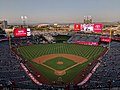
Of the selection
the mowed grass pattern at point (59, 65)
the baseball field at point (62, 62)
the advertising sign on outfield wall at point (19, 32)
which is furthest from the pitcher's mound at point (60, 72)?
the advertising sign on outfield wall at point (19, 32)

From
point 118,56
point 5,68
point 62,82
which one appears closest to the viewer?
point 62,82

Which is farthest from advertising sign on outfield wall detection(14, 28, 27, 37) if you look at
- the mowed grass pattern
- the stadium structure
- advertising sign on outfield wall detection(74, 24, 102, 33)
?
the mowed grass pattern

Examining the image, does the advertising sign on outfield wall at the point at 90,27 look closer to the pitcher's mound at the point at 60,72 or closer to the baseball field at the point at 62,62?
the baseball field at the point at 62,62

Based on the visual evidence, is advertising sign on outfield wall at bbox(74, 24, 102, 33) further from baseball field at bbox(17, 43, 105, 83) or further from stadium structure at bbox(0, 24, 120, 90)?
baseball field at bbox(17, 43, 105, 83)

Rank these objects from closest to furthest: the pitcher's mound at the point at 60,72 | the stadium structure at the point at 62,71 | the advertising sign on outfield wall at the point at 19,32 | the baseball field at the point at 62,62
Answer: the stadium structure at the point at 62,71 < the baseball field at the point at 62,62 < the pitcher's mound at the point at 60,72 < the advertising sign on outfield wall at the point at 19,32

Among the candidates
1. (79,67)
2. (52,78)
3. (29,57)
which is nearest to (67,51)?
(29,57)

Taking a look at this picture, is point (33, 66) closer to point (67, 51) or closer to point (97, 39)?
point (67, 51)

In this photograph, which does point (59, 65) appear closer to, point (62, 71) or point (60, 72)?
point (62, 71)

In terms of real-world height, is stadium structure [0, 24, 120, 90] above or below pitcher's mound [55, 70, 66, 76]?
above

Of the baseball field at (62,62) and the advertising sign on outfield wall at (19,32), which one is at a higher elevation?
the advertising sign on outfield wall at (19,32)

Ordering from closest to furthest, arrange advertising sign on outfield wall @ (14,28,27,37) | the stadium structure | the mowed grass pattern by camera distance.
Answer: the stadium structure
the mowed grass pattern
advertising sign on outfield wall @ (14,28,27,37)

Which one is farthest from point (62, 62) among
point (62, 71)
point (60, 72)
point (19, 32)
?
point (19, 32)
